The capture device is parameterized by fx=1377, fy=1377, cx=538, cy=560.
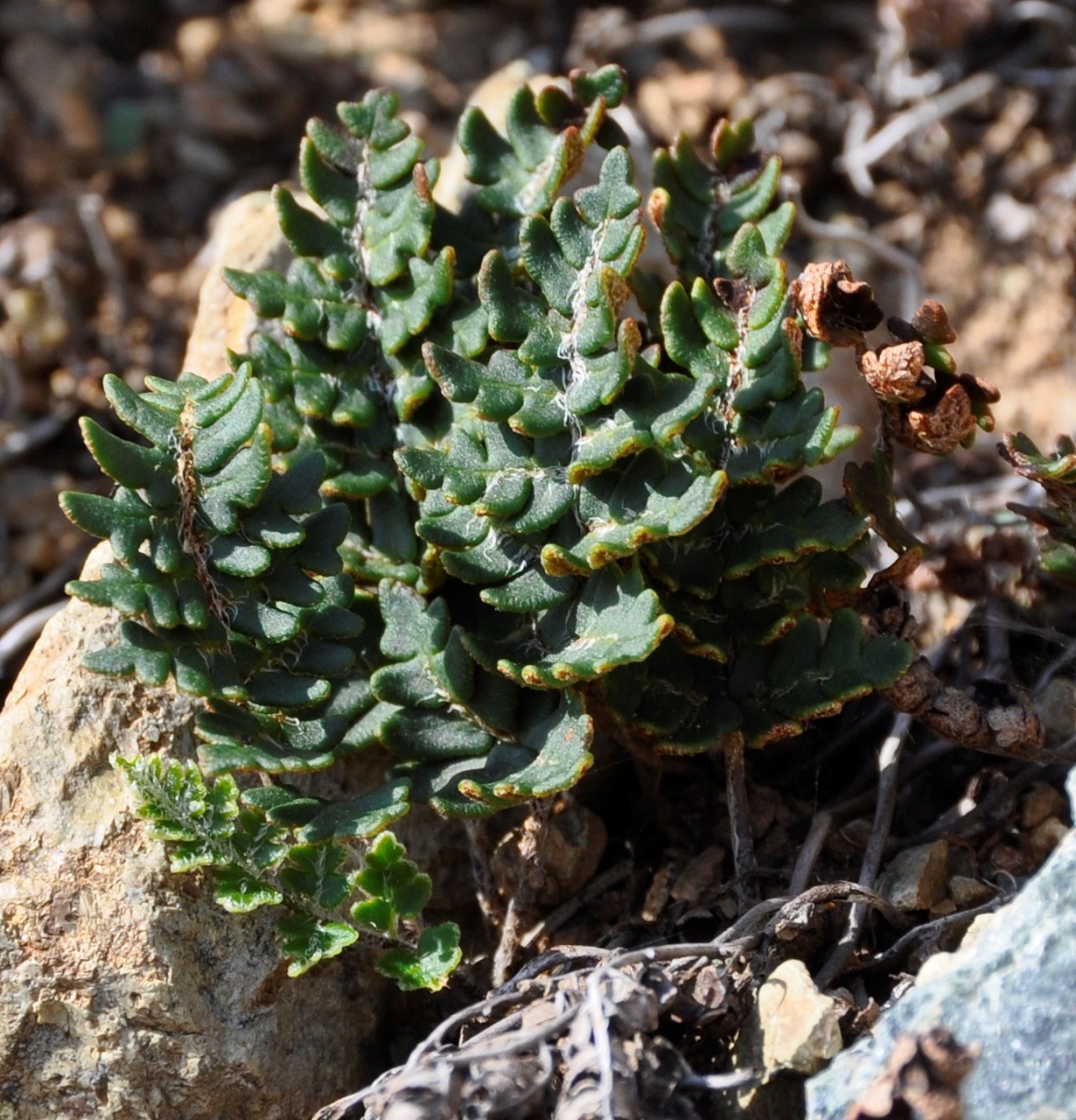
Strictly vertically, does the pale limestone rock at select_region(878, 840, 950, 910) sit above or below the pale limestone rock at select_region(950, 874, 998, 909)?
above

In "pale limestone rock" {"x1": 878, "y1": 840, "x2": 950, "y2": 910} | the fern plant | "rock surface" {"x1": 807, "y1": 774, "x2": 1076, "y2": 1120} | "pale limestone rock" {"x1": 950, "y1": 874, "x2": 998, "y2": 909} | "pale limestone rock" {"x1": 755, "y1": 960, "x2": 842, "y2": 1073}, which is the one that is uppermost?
the fern plant

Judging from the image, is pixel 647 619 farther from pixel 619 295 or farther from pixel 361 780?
pixel 361 780

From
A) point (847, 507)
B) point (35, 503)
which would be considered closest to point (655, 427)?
point (847, 507)

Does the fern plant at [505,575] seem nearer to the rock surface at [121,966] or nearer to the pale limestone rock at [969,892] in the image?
the rock surface at [121,966]

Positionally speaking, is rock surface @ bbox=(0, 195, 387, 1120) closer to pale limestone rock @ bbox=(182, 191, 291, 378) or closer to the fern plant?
the fern plant

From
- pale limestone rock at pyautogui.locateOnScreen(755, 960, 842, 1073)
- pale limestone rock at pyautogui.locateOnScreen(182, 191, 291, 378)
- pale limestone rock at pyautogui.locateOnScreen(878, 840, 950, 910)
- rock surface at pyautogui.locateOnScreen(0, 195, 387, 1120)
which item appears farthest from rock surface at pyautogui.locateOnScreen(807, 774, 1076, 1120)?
pale limestone rock at pyautogui.locateOnScreen(182, 191, 291, 378)

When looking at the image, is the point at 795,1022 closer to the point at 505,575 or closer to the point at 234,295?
the point at 505,575
